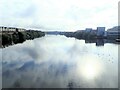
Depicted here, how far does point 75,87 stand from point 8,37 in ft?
109

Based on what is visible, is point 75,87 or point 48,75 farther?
point 48,75

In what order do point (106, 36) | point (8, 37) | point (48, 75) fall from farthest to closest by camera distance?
point (106, 36), point (8, 37), point (48, 75)

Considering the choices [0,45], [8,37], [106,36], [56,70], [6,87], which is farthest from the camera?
[106,36]

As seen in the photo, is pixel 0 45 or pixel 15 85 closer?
pixel 15 85

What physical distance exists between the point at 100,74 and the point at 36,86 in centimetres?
662

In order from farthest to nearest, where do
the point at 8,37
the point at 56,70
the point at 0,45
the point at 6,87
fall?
the point at 8,37 → the point at 0,45 → the point at 56,70 → the point at 6,87

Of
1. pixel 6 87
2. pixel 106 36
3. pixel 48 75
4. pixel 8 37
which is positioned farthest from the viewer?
pixel 106 36

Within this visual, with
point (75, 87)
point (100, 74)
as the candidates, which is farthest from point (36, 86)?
point (100, 74)

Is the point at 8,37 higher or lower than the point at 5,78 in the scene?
higher

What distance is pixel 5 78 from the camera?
1839 cm

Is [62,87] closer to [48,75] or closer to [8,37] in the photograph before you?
[48,75]

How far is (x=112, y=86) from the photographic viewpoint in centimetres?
1598

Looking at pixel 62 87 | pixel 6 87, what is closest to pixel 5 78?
pixel 6 87

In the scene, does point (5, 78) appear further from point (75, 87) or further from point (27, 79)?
point (75, 87)
